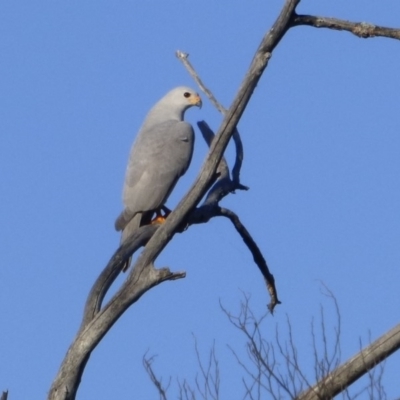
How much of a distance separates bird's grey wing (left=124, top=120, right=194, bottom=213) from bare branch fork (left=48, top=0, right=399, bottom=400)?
219cm

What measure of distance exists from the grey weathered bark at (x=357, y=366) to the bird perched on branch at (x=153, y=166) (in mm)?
3118

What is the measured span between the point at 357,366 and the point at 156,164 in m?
3.94

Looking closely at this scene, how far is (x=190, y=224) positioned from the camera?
8.07 meters

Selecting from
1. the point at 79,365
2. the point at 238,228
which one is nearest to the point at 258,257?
the point at 238,228

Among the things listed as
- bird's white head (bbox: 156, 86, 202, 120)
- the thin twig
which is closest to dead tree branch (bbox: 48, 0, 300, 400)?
the thin twig

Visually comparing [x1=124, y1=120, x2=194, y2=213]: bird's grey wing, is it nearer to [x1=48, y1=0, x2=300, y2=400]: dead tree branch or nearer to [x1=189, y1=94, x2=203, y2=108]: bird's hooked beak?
[x1=189, y1=94, x2=203, y2=108]: bird's hooked beak

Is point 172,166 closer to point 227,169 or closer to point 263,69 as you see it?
point 227,169

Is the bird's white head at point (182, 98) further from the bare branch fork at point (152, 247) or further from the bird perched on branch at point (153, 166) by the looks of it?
the bare branch fork at point (152, 247)

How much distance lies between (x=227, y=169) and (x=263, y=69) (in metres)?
1.61

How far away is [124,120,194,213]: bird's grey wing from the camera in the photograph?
10273 mm

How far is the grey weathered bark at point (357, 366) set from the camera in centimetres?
687

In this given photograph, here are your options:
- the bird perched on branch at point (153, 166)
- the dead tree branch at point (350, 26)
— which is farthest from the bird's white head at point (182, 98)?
the dead tree branch at point (350, 26)

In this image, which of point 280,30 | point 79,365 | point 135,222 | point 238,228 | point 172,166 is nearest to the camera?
point 79,365

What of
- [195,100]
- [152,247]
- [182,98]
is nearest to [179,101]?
[182,98]
